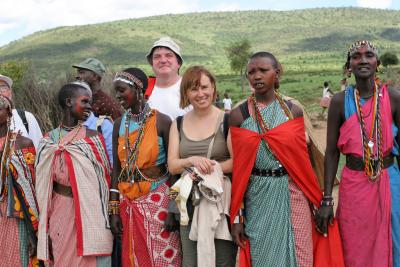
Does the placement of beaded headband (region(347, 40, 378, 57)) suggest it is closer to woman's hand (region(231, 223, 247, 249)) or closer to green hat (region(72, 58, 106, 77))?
woman's hand (region(231, 223, 247, 249))

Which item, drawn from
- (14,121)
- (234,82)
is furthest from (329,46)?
(14,121)

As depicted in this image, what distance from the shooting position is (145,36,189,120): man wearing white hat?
13.7 ft

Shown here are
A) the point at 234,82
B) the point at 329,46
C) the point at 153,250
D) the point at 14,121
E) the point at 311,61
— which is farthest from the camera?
the point at 329,46

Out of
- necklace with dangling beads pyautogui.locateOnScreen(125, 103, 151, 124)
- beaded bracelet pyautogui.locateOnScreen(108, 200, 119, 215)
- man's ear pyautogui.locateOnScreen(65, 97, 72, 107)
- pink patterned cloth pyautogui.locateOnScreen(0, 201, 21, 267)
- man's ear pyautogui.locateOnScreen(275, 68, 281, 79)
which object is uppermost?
man's ear pyautogui.locateOnScreen(275, 68, 281, 79)

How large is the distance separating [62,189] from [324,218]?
6.00 ft

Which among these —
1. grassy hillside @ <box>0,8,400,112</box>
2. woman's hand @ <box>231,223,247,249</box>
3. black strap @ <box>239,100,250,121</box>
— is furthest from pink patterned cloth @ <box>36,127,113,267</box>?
grassy hillside @ <box>0,8,400,112</box>

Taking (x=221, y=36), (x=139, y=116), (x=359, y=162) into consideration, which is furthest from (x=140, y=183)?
(x=221, y=36)

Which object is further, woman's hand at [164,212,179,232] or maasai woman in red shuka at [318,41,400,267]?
woman's hand at [164,212,179,232]

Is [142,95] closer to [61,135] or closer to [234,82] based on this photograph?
[61,135]

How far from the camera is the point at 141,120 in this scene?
3613mm

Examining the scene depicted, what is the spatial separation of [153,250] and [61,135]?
105 cm

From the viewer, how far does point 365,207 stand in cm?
324

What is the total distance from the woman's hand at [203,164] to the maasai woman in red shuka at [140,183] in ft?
1.30

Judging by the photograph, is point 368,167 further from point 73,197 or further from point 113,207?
point 73,197
